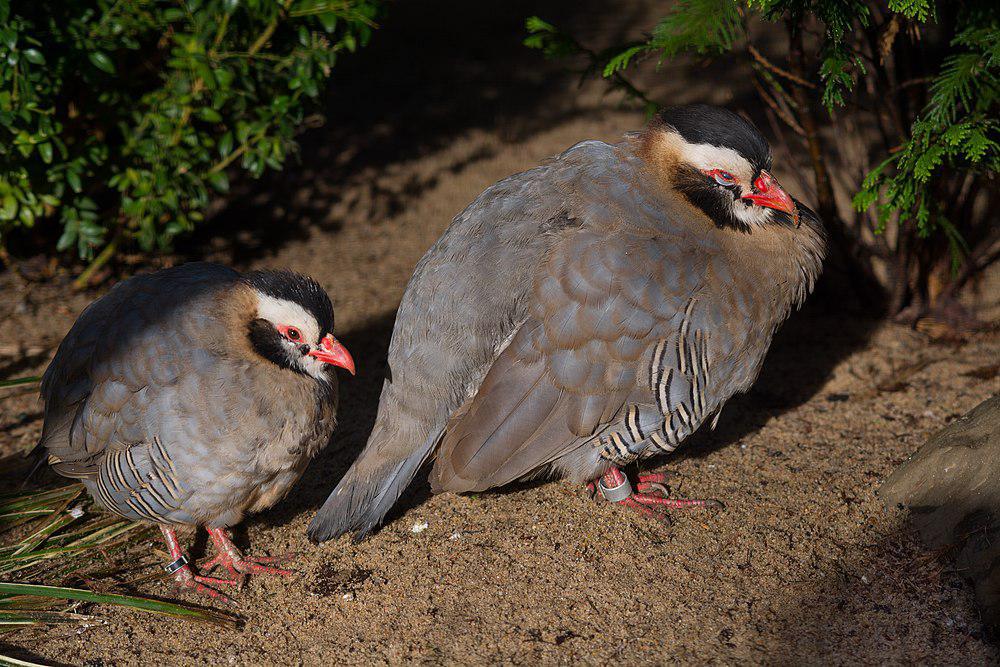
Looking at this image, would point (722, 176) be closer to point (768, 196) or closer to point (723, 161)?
point (723, 161)

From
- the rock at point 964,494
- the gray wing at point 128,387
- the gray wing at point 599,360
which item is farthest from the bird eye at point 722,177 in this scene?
the gray wing at point 128,387

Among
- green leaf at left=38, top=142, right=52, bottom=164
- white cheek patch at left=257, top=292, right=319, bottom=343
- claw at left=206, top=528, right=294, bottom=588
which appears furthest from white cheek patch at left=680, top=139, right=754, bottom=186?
green leaf at left=38, top=142, right=52, bottom=164

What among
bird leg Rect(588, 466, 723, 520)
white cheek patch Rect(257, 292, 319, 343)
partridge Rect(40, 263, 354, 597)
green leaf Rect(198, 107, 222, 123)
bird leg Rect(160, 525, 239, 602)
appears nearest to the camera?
partridge Rect(40, 263, 354, 597)

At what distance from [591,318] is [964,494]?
155cm

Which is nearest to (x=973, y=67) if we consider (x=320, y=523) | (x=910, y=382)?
(x=910, y=382)

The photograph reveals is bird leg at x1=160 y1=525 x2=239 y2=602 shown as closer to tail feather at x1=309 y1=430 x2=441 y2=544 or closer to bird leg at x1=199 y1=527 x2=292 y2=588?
bird leg at x1=199 y1=527 x2=292 y2=588

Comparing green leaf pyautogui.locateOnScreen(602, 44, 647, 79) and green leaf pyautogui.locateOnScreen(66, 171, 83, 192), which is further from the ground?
green leaf pyautogui.locateOnScreen(602, 44, 647, 79)

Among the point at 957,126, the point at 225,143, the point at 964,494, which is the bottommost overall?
the point at 964,494

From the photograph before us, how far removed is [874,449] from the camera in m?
4.16

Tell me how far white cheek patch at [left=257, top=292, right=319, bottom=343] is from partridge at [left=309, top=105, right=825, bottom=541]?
44 centimetres

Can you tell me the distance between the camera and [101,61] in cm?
467

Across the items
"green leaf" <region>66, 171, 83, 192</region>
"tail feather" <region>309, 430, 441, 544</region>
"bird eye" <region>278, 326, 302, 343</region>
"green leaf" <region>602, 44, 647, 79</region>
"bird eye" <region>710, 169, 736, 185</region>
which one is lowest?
"tail feather" <region>309, 430, 441, 544</region>

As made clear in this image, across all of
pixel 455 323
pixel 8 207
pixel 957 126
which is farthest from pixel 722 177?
pixel 8 207

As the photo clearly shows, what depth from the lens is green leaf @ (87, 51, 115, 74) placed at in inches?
184
